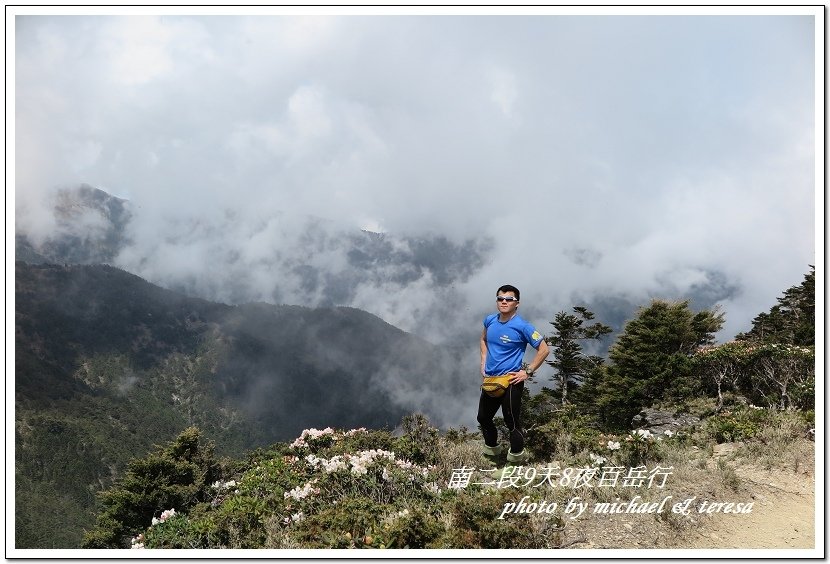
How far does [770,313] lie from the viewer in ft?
93.6

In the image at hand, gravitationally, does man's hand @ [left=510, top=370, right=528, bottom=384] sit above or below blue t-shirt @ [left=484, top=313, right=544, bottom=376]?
below

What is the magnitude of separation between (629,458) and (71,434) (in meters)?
196

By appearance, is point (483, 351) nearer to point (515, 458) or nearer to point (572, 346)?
point (515, 458)

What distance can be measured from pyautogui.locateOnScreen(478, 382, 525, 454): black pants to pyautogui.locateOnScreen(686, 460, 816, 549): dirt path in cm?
223

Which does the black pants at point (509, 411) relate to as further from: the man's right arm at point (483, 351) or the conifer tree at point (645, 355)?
the conifer tree at point (645, 355)

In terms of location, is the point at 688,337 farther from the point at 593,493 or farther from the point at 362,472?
the point at 362,472

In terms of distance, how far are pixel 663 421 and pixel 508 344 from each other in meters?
6.64

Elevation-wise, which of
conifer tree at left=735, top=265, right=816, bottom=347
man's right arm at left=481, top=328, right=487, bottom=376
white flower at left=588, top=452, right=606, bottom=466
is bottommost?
white flower at left=588, top=452, right=606, bottom=466

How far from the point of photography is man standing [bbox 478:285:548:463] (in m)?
6.56

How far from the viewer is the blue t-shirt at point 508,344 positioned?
6570mm

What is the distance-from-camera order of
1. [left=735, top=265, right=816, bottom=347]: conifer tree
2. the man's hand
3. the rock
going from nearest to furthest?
the man's hand
the rock
[left=735, top=265, right=816, bottom=347]: conifer tree

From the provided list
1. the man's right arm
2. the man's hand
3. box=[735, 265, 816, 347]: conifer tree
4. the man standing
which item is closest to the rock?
the man standing

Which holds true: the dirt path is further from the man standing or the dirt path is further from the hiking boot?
the man standing

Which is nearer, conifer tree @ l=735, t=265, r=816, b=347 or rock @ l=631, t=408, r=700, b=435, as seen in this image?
rock @ l=631, t=408, r=700, b=435
